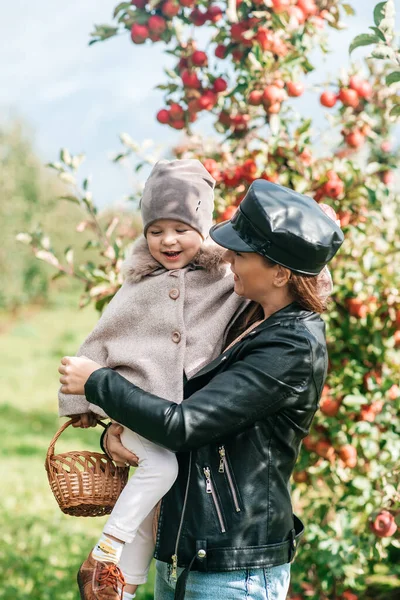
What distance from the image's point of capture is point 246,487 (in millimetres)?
1740

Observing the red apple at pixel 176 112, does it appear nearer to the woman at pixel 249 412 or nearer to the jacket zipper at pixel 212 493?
the woman at pixel 249 412

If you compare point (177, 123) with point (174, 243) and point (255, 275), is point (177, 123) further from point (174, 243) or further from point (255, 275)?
point (255, 275)

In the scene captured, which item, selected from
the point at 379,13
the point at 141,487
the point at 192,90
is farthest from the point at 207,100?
the point at 141,487

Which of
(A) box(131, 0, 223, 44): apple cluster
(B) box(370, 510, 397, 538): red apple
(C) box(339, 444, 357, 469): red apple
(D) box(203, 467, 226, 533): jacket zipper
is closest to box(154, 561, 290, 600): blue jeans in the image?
(D) box(203, 467, 226, 533): jacket zipper

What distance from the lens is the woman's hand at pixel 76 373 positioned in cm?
182

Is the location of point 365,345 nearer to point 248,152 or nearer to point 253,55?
point 248,152

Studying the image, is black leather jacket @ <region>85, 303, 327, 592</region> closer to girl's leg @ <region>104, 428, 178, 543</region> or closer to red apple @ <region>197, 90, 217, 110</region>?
girl's leg @ <region>104, 428, 178, 543</region>

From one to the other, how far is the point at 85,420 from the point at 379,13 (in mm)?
1258

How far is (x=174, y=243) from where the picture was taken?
80.2 inches

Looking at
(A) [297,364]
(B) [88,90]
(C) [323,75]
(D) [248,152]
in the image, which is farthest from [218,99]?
(B) [88,90]

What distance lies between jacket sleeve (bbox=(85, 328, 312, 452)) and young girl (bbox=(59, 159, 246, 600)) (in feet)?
0.55

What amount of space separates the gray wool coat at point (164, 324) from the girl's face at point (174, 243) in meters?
0.02

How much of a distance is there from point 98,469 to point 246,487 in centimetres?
40

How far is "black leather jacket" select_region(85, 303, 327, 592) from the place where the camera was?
1.67 meters
